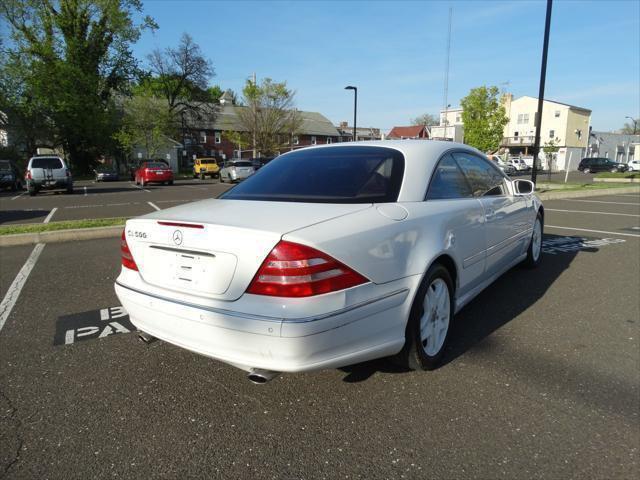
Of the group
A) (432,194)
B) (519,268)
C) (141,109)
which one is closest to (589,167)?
(141,109)

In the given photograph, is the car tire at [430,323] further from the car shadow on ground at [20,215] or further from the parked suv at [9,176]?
the parked suv at [9,176]

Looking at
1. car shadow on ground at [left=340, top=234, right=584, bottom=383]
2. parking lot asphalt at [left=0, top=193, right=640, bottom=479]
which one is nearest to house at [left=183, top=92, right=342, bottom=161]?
car shadow on ground at [left=340, top=234, right=584, bottom=383]

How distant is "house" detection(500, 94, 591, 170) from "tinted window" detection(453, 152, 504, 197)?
2499 inches

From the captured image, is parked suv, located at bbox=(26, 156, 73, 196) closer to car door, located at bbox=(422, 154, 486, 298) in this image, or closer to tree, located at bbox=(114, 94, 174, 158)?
car door, located at bbox=(422, 154, 486, 298)

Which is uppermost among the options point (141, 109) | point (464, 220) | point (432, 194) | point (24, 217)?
point (141, 109)

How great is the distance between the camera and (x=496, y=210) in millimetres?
4047

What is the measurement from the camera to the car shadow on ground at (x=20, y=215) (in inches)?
438

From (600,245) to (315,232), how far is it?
6991 mm

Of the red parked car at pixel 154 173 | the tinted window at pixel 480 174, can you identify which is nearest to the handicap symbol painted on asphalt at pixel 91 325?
the tinted window at pixel 480 174

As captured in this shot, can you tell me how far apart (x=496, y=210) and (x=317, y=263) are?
248cm

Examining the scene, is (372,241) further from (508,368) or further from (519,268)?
(519,268)

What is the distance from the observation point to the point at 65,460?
2.20 meters

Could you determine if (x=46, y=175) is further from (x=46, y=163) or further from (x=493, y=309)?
(x=493, y=309)

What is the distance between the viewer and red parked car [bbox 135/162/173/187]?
1014 inches
